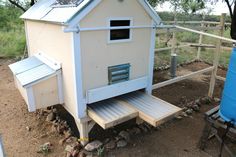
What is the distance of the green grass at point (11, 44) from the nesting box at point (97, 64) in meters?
5.80

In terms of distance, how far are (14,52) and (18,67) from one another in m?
5.62

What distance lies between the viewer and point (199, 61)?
8469 mm

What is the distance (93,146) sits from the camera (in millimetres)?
3189

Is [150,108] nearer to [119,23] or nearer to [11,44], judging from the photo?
[119,23]

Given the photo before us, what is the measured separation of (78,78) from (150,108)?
1.16 meters

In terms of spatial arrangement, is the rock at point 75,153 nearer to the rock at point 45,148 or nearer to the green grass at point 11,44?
the rock at point 45,148

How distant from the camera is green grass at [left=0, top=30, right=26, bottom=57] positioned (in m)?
8.65

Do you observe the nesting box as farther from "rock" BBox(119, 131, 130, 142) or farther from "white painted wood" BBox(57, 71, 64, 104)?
"rock" BBox(119, 131, 130, 142)

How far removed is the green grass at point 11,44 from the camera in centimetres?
865

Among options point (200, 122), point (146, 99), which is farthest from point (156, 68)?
point (146, 99)

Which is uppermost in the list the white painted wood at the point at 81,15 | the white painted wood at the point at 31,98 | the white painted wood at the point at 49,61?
the white painted wood at the point at 81,15

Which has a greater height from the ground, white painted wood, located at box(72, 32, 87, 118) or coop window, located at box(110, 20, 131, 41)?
coop window, located at box(110, 20, 131, 41)

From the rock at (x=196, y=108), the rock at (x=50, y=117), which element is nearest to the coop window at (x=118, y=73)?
the rock at (x=50, y=117)

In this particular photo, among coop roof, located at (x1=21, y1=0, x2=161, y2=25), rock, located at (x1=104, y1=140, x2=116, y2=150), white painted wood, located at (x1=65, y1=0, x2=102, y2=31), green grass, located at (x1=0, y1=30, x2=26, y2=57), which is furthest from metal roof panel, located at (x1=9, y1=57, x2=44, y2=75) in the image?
green grass, located at (x1=0, y1=30, x2=26, y2=57)
